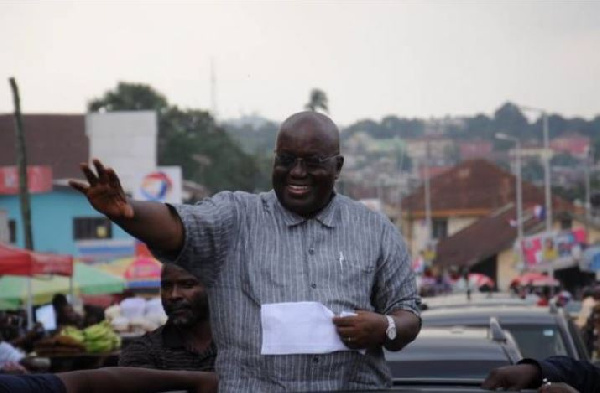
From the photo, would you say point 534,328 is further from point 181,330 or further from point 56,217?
point 56,217

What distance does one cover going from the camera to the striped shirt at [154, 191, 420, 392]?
209 inches

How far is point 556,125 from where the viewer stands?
632 ft

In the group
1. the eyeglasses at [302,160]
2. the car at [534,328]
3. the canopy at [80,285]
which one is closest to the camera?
the eyeglasses at [302,160]

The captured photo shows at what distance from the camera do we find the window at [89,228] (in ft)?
221

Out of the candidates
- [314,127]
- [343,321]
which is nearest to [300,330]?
[343,321]

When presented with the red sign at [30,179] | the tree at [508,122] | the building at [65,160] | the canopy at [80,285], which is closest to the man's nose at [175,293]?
the canopy at [80,285]

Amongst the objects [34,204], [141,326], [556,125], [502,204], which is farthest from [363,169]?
[141,326]

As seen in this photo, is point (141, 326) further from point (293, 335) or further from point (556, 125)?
point (556, 125)

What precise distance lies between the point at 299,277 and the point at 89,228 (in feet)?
207

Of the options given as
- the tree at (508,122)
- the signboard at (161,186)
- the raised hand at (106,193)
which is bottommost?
the raised hand at (106,193)

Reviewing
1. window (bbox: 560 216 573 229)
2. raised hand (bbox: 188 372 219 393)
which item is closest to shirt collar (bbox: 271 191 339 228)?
raised hand (bbox: 188 372 219 393)

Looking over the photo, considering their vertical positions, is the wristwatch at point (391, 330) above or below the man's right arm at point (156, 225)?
below

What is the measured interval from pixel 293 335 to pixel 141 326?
10164 millimetres

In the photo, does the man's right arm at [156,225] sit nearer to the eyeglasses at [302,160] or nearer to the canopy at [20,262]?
the eyeglasses at [302,160]
